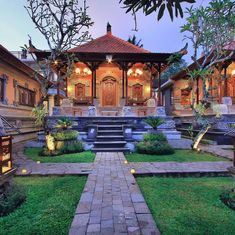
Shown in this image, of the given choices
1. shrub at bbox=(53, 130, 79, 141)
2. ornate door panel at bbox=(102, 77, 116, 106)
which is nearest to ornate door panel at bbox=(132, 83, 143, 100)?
ornate door panel at bbox=(102, 77, 116, 106)

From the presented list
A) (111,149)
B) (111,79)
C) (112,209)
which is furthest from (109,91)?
(112,209)

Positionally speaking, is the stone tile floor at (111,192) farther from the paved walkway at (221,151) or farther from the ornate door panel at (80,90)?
the ornate door panel at (80,90)

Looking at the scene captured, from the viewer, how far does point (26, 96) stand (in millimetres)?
16547

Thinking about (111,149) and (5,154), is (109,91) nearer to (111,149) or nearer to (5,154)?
(111,149)

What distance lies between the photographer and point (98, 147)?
10.6 meters

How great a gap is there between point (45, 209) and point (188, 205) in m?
2.48

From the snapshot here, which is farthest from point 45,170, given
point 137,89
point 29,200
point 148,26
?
point 137,89

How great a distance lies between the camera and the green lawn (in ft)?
11.2

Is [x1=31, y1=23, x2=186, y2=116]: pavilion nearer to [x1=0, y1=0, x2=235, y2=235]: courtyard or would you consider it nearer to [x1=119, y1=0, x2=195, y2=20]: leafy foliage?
[x1=0, y1=0, x2=235, y2=235]: courtyard

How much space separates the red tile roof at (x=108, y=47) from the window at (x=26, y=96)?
4.19 metres

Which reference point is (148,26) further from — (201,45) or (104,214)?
(201,45)

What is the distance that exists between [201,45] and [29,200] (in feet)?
30.7

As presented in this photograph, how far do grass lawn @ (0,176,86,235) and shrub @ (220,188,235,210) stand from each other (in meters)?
2.73

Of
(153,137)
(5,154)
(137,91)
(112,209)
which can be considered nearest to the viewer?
(112,209)
